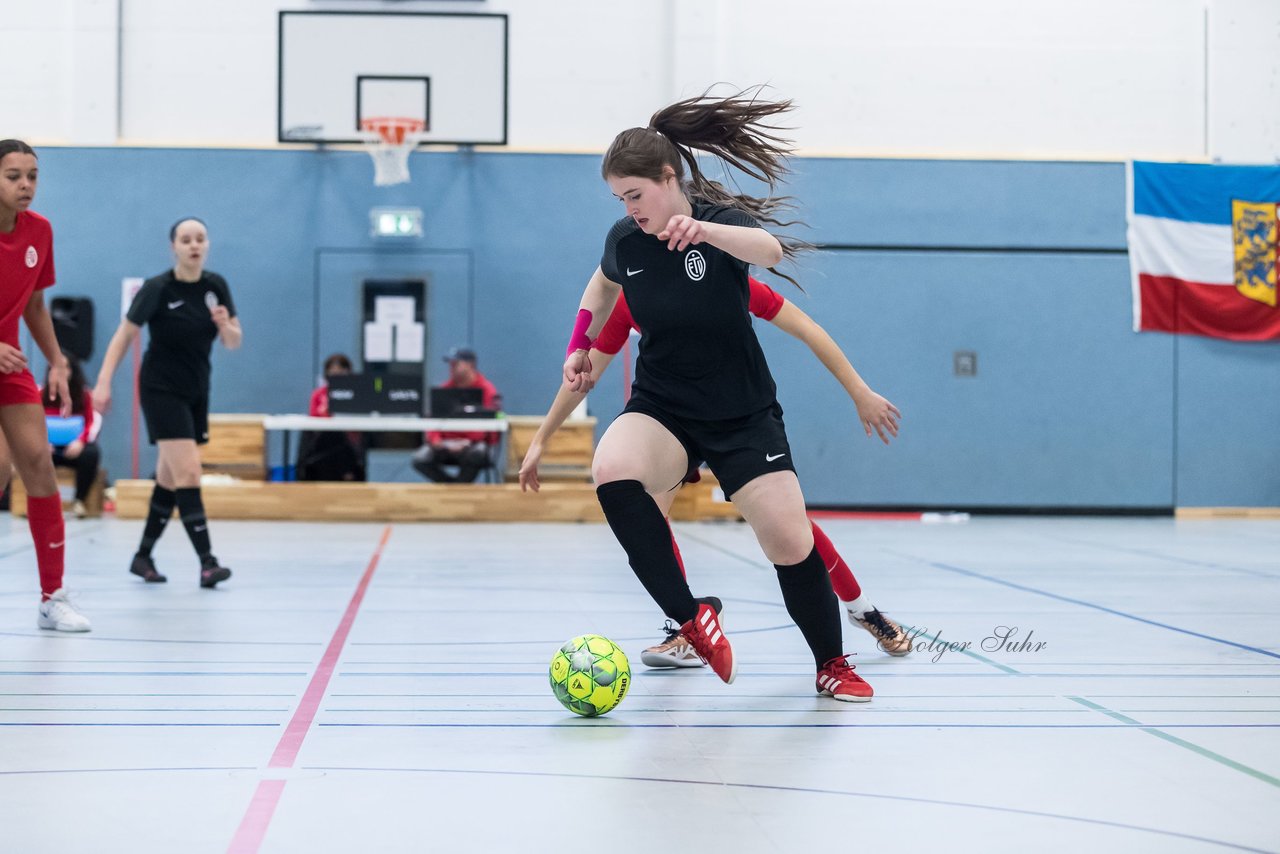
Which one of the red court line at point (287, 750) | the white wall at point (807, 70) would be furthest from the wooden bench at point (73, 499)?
the red court line at point (287, 750)

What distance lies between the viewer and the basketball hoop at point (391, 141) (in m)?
12.8

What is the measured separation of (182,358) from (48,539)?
67.2 inches

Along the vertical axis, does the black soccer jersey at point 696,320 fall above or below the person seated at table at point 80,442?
above

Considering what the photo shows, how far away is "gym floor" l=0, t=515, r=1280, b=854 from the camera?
7.75ft

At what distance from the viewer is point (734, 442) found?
3607 millimetres

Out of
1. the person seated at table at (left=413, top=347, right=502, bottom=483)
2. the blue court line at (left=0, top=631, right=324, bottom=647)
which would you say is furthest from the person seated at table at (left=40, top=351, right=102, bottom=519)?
the blue court line at (left=0, top=631, right=324, bottom=647)

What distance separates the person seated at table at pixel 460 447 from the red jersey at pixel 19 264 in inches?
281

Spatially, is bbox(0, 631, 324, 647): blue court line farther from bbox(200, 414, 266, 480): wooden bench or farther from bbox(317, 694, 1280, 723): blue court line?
bbox(200, 414, 266, 480): wooden bench

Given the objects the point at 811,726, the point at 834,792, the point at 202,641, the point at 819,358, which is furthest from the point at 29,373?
the point at 834,792

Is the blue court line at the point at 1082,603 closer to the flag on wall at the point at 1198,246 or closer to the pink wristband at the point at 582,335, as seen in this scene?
the pink wristband at the point at 582,335

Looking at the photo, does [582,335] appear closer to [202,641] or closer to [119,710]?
[119,710]

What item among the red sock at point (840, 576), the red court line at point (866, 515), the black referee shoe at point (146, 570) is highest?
the red sock at point (840, 576)

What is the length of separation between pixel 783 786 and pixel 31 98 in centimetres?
1314

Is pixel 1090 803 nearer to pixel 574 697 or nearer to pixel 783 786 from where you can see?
pixel 783 786
